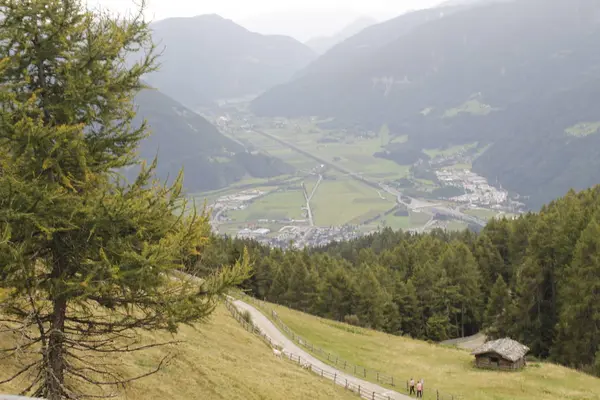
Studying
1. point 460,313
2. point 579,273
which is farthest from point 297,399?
point 460,313

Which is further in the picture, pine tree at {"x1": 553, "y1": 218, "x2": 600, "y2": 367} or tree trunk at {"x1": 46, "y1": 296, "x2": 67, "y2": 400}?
pine tree at {"x1": 553, "y1": 218, "x2": 600, "y2": 367}

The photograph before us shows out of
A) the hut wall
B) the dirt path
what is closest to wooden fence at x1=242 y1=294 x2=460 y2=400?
the dirt path

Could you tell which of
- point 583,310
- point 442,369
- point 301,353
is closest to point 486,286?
point 583,310

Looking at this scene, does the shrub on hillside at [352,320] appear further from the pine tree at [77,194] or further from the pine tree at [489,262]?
the pine tree at [77,194]

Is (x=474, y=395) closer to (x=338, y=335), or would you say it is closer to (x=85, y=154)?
(x=338, y=335)

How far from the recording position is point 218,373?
28.3 meters

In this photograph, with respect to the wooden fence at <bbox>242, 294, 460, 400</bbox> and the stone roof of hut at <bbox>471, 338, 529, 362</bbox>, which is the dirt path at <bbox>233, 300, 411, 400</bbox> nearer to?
the wooden fence at <bbox>242, 294, 460, 400</bbox>

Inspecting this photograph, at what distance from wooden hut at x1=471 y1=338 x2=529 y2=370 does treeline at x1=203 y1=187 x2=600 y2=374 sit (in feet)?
27.8

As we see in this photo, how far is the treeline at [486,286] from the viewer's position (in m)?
59.2

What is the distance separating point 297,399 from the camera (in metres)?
29.4

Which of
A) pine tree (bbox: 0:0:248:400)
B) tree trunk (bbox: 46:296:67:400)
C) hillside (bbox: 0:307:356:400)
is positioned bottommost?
hillside (bbox: 0:307:356:400)

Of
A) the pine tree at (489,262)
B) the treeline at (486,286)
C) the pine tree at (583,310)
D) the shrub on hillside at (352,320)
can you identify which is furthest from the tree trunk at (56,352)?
the pine tree at (489,262)

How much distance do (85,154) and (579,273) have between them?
60614mm

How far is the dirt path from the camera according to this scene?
4031 centimetres
